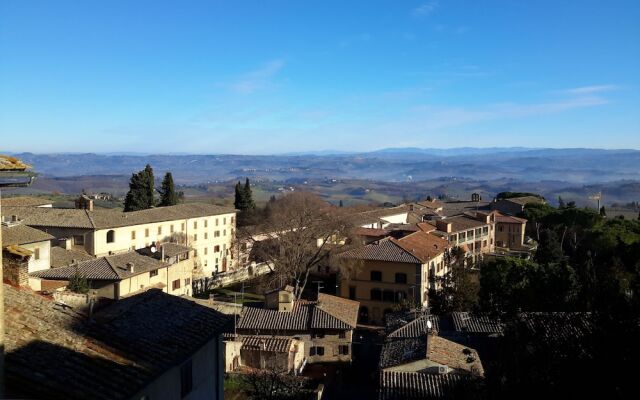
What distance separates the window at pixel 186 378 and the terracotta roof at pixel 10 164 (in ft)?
16.4

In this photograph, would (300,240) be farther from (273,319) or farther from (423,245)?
(273,319)

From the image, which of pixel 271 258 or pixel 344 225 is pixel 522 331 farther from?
pixel 344 225

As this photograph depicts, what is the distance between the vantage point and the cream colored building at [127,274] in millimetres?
33781

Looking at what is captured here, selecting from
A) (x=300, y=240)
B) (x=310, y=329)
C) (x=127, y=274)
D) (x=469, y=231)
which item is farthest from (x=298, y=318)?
(x=469, y=231)

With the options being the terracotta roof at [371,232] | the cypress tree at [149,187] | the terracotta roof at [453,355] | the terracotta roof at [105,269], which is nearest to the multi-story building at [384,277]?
the terracotta roof at [371,232]

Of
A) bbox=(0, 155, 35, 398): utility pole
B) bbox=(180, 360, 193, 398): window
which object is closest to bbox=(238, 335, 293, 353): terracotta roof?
bbox=(180, 360, 193, 398): window

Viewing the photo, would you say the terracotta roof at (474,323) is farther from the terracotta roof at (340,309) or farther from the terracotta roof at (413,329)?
the terracotta roof at (340,309)

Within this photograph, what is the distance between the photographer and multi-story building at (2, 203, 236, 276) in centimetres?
4641

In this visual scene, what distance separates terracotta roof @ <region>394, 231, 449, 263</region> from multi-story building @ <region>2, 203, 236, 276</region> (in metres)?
22.5

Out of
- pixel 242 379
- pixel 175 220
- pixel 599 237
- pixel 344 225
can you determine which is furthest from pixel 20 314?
pixel 599 237

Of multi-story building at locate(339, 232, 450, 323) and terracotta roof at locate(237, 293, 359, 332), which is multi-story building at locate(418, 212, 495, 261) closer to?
multi-story building at locate(339, 232, 450, 323)

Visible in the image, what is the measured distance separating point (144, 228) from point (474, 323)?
112 ft

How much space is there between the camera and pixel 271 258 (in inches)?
1738

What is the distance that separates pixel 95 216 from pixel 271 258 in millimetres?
16108
